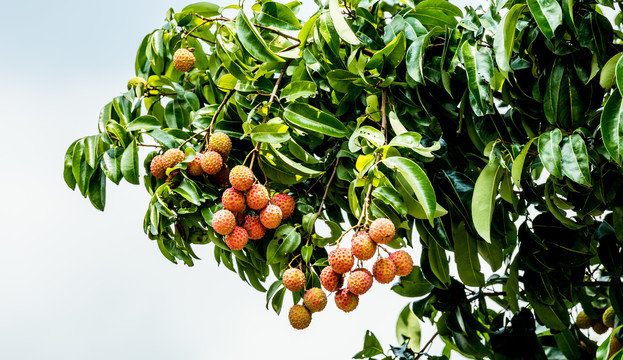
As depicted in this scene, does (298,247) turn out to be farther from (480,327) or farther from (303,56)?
(480,327)

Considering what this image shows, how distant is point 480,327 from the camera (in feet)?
5.00

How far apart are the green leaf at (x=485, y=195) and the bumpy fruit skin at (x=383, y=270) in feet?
0.49

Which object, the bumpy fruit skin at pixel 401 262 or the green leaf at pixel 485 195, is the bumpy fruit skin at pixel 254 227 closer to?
the bumpy fruit skin at pixel 401 262

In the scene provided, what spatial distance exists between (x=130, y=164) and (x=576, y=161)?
2.50ft

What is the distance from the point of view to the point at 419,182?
1002 millimetres

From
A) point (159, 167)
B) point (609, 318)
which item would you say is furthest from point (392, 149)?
point (609, 318)

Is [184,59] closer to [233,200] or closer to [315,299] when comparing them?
[233,200]

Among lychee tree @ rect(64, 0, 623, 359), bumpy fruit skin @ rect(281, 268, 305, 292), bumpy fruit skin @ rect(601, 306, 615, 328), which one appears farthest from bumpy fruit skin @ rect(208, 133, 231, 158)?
bumpy fruit skin @ rect(601, 306, 615, 328)

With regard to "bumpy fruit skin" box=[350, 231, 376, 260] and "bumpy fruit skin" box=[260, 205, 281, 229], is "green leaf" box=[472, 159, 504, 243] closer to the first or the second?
"bumpy fruit skin" box=[350, 231, 376, 260]

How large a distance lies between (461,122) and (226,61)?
0.45 m

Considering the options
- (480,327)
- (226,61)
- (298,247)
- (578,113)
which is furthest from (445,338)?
(226,61)

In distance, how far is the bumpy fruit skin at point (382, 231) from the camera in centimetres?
102

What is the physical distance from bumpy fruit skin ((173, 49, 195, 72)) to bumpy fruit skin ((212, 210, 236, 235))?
0.42 metres

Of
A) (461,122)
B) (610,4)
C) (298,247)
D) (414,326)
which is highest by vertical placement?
(610,4)
